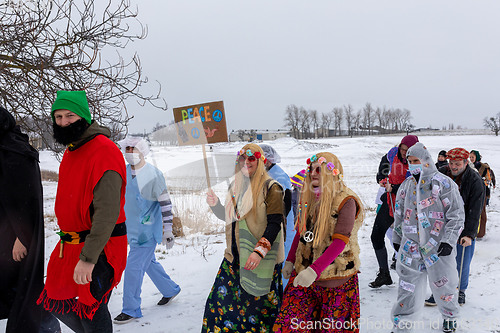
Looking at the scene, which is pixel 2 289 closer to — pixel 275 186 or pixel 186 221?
pixel 275 186

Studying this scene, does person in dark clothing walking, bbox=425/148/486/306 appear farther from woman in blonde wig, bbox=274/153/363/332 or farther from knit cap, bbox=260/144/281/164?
knit cap, bbox=260/144/281/164

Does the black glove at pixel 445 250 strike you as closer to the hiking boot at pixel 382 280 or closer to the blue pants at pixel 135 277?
the hiking boot at pixel 382 280

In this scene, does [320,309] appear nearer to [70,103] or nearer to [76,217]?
[76,217]

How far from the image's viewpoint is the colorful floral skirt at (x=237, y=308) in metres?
2.63

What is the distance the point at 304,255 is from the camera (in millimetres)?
2494

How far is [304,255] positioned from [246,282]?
0.53 meters

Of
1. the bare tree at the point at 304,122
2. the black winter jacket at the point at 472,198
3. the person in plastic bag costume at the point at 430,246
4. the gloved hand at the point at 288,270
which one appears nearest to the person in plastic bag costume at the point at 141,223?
the gloved hand at the point at 288,270

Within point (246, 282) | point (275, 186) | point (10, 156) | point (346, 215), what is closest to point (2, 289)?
point (10, 156)

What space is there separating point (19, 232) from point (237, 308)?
1.78 metres

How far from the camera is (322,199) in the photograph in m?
2.43

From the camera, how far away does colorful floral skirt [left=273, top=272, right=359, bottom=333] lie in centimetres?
228

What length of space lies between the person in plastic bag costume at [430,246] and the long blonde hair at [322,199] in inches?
42.5

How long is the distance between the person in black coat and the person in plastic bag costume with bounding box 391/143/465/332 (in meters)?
3.11

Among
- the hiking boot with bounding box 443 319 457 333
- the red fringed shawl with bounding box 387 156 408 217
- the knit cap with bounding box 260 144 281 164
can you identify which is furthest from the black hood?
the red fringed shawl with bounding box 387 156 408 217
